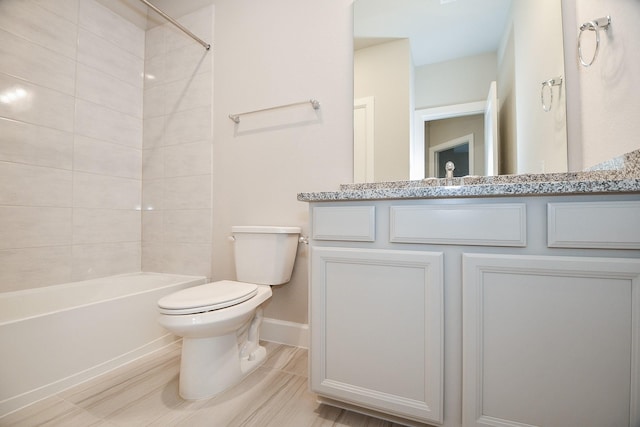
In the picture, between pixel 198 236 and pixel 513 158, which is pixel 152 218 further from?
pixel 513 158

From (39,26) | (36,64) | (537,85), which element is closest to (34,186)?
(36,64)

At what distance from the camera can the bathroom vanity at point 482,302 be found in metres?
0.68

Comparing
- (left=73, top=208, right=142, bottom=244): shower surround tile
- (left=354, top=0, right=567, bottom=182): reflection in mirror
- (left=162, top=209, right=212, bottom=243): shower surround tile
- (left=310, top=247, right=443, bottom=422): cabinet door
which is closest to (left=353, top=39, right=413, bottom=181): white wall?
(left=354, top=0, right=567, bottom=182): reflection in mirror

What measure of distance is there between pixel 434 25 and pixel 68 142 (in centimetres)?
232

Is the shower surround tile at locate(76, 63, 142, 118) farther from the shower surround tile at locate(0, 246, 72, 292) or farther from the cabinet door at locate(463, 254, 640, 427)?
the cabinet door at locate(463, 254, 640, 427)

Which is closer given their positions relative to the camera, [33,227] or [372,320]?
[372,320]

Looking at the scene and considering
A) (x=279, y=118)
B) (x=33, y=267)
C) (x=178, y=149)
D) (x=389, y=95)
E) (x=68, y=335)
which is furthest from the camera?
(x=178, y=149)

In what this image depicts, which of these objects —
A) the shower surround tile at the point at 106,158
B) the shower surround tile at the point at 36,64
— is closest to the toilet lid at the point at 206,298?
the shower surround tile at the point at 106,158

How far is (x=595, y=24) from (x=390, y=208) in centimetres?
102

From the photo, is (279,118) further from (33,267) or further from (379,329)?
(33,267)

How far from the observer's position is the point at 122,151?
2027mm

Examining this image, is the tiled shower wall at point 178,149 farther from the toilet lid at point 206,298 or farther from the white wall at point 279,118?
the toilet lid at point 206,298

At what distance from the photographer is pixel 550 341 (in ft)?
2.37

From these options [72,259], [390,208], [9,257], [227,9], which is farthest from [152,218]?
[390,208]
